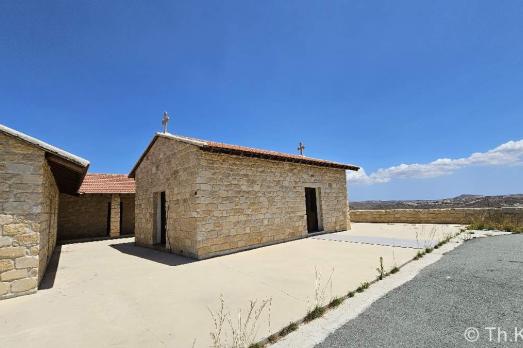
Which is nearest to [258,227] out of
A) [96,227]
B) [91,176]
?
[96,227]

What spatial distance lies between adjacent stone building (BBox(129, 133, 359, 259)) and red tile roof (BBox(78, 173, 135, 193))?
11.6 feet

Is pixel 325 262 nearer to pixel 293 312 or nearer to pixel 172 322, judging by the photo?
pixel 293 312

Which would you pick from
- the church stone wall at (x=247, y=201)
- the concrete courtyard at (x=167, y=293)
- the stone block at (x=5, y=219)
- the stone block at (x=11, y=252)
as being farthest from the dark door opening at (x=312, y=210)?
the stone block at (x=5, y=219)

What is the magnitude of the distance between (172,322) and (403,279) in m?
4.29

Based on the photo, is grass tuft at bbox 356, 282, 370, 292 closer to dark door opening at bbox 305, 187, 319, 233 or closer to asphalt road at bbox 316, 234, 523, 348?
asphalt road at bbox 316, 234, 523, 348

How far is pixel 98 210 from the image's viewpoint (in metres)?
15.8

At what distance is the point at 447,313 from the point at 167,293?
Result: 14.5 ft

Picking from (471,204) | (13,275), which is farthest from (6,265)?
(471,204)

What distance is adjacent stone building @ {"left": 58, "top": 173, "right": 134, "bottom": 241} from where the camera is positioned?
1461cm

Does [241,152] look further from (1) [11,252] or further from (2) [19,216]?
(1) [11,252]

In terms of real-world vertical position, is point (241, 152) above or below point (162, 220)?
above

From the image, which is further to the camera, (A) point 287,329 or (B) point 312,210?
(B) point 312,210

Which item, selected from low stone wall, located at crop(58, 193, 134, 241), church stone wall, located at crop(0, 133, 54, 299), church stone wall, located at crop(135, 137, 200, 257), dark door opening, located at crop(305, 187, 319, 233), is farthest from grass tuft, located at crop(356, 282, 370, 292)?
low stone wall, located at crop(58, 193, 134, 241)

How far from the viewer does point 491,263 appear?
5.80 meters
